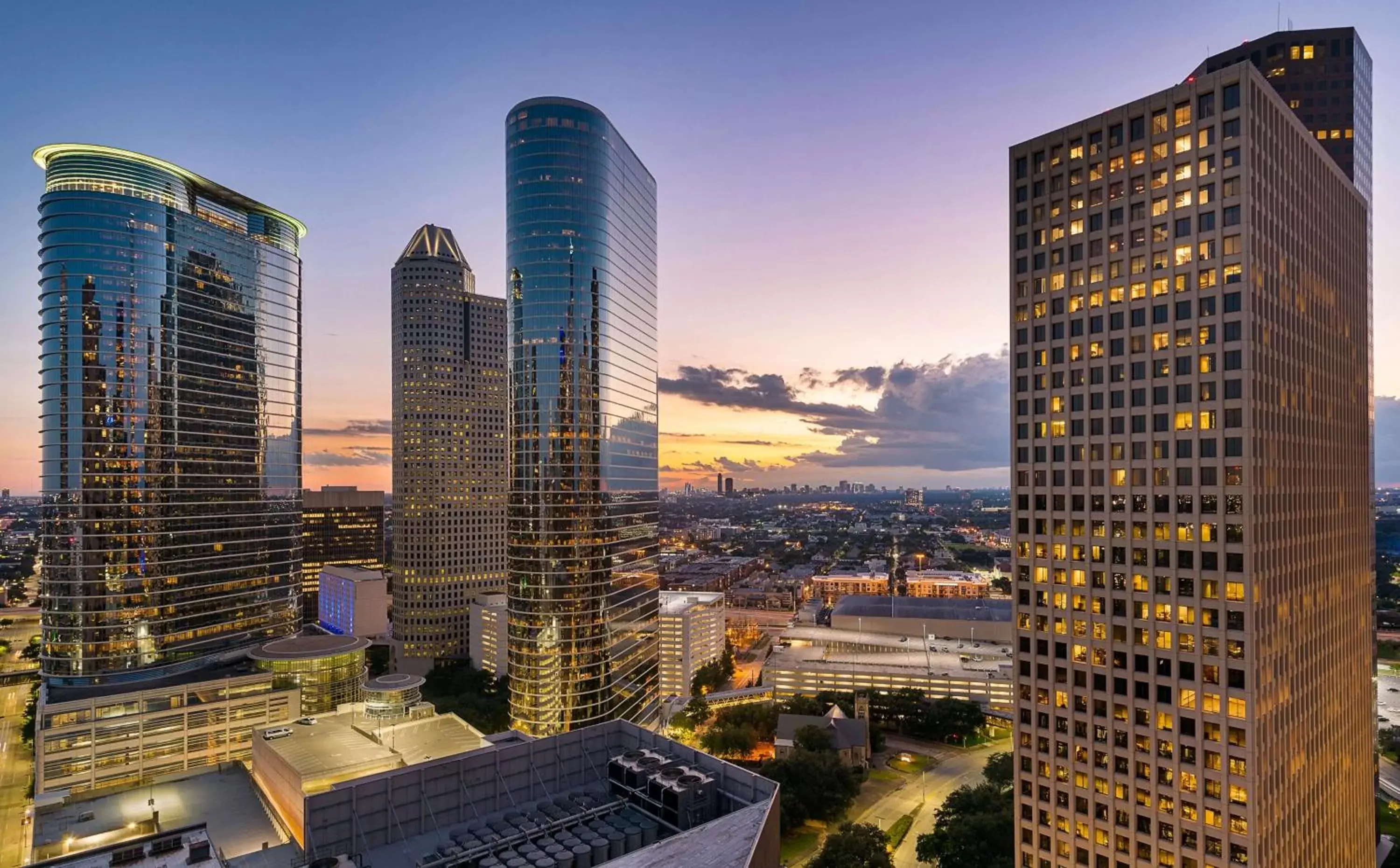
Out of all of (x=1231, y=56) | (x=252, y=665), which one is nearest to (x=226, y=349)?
(x=252, y=665)

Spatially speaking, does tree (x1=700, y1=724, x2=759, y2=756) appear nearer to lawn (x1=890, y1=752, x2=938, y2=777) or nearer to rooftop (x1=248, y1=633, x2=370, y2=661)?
lawn (x1=890, y1=752, x2=938, y2=777)

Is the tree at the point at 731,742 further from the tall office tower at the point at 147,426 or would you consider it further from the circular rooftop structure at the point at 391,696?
the tall office tower at the point at 147,426

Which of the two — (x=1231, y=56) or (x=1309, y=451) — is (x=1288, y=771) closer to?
(x=1309, y=451)

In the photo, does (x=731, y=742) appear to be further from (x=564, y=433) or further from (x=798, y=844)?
(x=564, y=433)

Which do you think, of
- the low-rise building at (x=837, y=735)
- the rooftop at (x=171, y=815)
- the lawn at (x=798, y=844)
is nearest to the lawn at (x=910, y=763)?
the low-rise building at (x=837, y=735)

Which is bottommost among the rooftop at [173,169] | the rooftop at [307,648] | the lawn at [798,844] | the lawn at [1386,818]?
the lawn at [1386,818]
